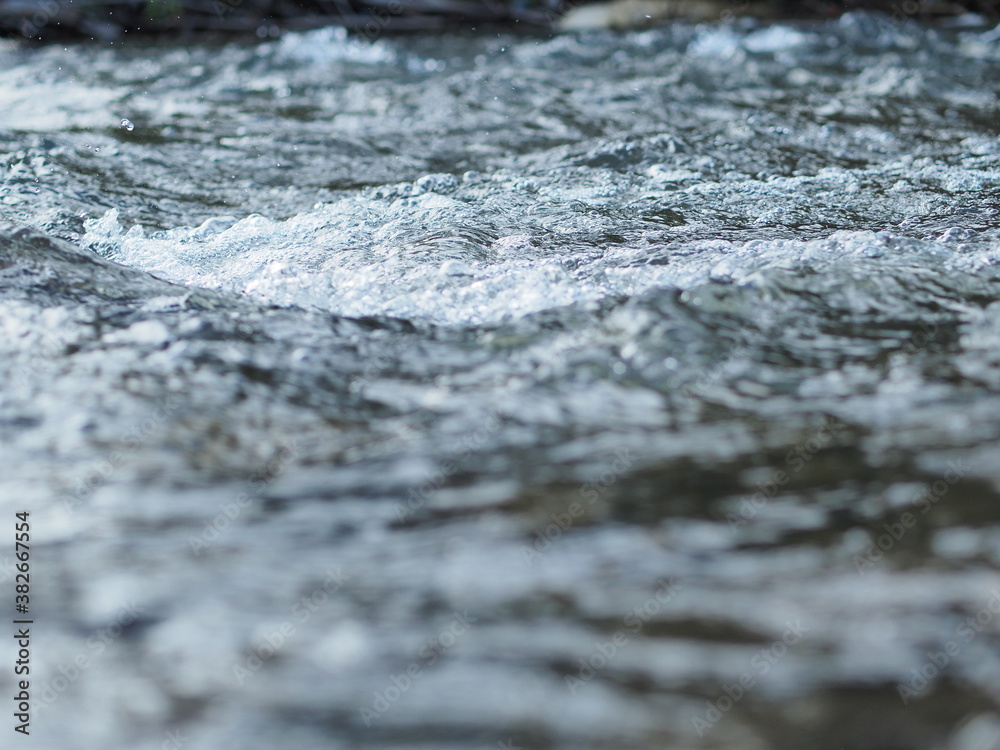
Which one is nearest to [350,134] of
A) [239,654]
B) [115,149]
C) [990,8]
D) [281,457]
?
[115,149]

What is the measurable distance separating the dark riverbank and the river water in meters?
4.83

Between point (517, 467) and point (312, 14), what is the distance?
770 cm

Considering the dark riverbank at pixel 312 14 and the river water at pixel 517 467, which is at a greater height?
the dark riverbank at pixel 312 14

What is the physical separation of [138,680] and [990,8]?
7.46 metres

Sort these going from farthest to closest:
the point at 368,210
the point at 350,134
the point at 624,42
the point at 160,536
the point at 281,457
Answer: the point at 624,42, the point at 350,134, the point at 368,210, the point at 281,457, the point at 160,536

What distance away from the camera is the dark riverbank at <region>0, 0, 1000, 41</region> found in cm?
700

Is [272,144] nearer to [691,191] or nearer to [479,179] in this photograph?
[479,179]

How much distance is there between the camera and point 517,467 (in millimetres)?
1312

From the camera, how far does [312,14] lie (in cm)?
802

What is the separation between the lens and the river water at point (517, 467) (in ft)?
3.19

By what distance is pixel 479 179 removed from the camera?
307cm

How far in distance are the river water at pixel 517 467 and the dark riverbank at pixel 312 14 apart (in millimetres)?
4834

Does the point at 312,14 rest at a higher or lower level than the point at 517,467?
higher

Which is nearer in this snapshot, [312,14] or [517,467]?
[517,467]
